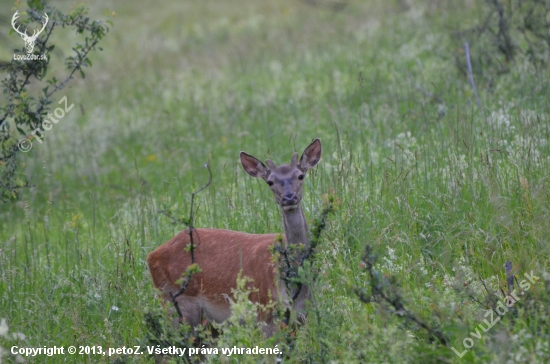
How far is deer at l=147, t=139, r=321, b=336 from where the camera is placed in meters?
5.30

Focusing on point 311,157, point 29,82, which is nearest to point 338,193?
point 311,157

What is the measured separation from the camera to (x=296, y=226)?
529 centimetres

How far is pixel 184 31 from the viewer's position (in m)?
23.2

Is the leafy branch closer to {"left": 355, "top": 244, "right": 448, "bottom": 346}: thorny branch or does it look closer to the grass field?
the grass field

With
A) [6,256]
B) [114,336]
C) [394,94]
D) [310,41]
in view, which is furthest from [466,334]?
[310,41]

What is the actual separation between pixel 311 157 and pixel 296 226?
0.69 m

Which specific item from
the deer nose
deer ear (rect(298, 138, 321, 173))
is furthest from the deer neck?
deer ear (rect(298, 138, 321, 173))

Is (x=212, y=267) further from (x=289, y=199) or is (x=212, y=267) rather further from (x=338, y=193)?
(x=338, y=193)

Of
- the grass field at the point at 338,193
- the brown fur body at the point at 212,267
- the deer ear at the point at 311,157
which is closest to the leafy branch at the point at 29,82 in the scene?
the grass field at the point at 338,193

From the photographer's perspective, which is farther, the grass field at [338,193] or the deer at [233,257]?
the deer at [233,257]

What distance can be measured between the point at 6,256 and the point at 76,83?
13.2 metres

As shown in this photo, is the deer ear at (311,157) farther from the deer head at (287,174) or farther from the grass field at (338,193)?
the grass field at (338,193)

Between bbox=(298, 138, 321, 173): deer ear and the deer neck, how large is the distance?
0.47m

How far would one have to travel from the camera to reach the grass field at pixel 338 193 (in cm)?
459
